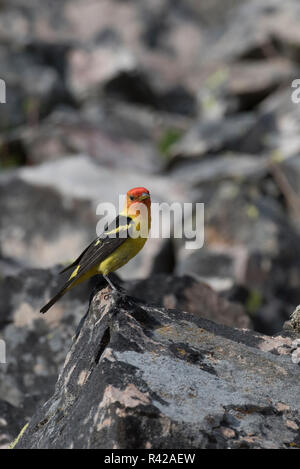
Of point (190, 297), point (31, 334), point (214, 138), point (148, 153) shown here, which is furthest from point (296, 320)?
point (148, 153)

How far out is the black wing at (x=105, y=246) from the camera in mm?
6234

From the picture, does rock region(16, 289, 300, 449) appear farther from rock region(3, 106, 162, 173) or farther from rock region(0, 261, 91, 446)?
rock region(3, 106, 162, 173)

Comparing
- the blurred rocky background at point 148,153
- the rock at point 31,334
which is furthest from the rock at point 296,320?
the rock at point 31,334

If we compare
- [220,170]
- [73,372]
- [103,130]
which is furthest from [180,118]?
[73,372]

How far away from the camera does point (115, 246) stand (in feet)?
20.8

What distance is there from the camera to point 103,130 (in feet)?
62.1

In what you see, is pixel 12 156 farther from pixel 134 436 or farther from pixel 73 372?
pixel 134 436

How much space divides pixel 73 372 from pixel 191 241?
8.43m

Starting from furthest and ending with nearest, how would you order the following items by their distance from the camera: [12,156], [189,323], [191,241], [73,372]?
[12,156] → [191,241] → [189,323] → [73,372]

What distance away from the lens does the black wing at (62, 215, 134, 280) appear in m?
6.23

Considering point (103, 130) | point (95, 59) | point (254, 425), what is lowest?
point (254, 425)

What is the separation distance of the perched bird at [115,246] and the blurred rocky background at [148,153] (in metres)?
1.49

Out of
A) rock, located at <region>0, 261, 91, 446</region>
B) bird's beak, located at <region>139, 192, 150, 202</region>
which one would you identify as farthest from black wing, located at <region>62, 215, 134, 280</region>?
rock, located at <region>0, 261, 91, 446</region>

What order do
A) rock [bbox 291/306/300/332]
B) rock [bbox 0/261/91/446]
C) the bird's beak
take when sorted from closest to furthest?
1. rock [bbox 291/306/300/332]
2. the bird's beak
3. rock [bbox 0/261/91/446]
